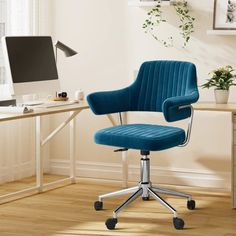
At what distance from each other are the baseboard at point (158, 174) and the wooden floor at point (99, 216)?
13 centimetres

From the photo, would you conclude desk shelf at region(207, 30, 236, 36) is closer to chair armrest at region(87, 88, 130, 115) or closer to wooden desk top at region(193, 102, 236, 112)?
wooden desk top at region(193, 102, 236, 112)

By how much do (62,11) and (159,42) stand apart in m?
0.90

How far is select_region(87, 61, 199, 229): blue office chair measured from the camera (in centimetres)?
416

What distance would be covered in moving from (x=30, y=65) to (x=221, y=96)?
1339mm

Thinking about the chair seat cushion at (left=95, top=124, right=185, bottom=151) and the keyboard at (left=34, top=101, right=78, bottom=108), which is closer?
the chair seat cushion at (left=95, top=124, right=185, bottom=151)

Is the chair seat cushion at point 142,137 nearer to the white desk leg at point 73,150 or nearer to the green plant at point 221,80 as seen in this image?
the green plant at point 221,80

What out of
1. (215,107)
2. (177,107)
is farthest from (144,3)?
(177,107)

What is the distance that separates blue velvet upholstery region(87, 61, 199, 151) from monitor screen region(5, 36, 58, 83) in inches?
21.1

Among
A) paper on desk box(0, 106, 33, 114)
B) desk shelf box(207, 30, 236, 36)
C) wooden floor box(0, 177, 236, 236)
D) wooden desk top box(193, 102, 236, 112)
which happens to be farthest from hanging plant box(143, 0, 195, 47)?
paper on desk box(0, 106, 33, 114)

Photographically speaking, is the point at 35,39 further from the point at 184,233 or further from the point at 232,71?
the point at 184,233

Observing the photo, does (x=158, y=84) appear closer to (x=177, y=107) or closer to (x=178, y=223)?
(x=177, y=107)

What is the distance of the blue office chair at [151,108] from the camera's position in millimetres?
4160

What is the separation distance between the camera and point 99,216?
4352mm

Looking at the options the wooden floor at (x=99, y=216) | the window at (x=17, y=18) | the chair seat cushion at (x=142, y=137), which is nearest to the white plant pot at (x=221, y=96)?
the chair seat cushion at (x=142, y=137)
